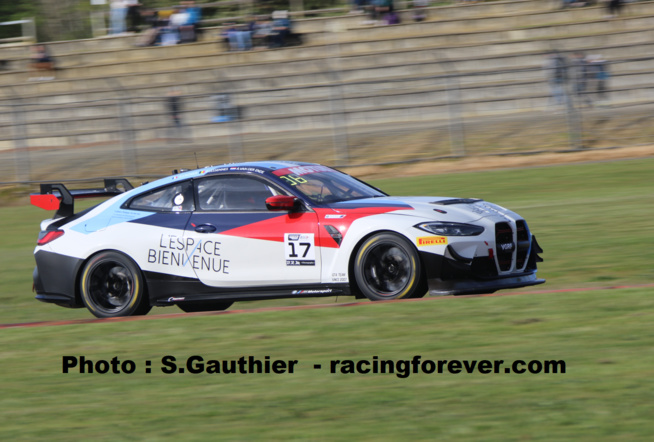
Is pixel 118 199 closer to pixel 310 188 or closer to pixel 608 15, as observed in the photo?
pixel 310 188

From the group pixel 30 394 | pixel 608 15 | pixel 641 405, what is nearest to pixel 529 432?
pixel 641 405

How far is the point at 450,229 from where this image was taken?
8172 mm

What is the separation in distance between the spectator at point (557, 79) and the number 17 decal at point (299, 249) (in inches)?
547

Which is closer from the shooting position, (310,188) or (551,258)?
(310,188)

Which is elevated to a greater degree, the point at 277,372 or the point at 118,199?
the point at 118,199

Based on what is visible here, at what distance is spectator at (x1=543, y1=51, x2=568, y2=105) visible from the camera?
21.1m

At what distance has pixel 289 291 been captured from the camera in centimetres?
869

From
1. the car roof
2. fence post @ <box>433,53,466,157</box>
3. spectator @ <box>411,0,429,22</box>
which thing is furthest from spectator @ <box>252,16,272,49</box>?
the car roof

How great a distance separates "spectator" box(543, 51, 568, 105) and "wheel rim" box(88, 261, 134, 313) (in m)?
14.2

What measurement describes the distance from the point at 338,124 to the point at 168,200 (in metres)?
13.4

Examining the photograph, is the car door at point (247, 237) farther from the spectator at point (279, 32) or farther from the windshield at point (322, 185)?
the spectator at point (279, 32)

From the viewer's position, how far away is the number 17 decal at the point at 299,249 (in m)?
8.53

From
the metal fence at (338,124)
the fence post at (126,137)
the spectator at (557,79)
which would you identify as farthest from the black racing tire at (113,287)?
the spectator at (557,79)

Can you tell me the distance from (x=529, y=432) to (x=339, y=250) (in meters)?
3.92
